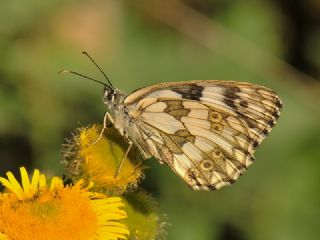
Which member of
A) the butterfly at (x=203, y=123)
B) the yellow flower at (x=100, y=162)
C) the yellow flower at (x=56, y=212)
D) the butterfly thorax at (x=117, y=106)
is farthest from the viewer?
the butterfly at (x=203, y=123)

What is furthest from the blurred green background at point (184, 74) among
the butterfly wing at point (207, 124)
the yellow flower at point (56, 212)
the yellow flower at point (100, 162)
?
the yellow flower at point (56, 212)

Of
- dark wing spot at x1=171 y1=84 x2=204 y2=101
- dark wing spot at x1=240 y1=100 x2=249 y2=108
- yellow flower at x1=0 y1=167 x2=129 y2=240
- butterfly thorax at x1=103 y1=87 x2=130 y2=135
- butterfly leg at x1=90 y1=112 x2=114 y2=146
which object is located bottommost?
yellow flower at x1=0 y1=167 x2=129 y2=240

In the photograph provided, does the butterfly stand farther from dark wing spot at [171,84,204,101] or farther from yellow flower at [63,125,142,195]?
yellow flower at [63,125,142,195]

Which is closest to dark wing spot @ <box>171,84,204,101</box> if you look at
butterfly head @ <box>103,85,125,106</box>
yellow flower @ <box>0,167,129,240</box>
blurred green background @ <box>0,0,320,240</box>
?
butterfly head @ <box>103,85,125,106</box>

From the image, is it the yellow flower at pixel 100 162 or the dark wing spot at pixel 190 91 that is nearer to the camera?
the yellow flower at pixel 100 162

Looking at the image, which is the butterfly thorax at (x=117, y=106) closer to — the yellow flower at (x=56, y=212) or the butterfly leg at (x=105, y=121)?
the butterfly leg at (x=105, y=121)

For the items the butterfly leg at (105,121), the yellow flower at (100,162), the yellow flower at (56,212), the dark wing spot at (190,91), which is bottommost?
the yellow flower at (56,212)

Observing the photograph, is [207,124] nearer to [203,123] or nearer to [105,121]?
[203,123]

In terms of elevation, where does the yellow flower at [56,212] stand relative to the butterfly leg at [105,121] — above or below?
below

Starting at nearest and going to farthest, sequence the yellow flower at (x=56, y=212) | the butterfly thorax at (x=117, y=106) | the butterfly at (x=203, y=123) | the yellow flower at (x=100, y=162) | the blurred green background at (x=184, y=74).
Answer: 1. the yellow flower at (x=56, y=212)
2. the yellow flower at (x=100, y=162)
3. the butterfly thorax at (x=117, y=106)
4. the butterfly at (x=203, y=123)
5. the blurred green background at (x=184, y=74)
